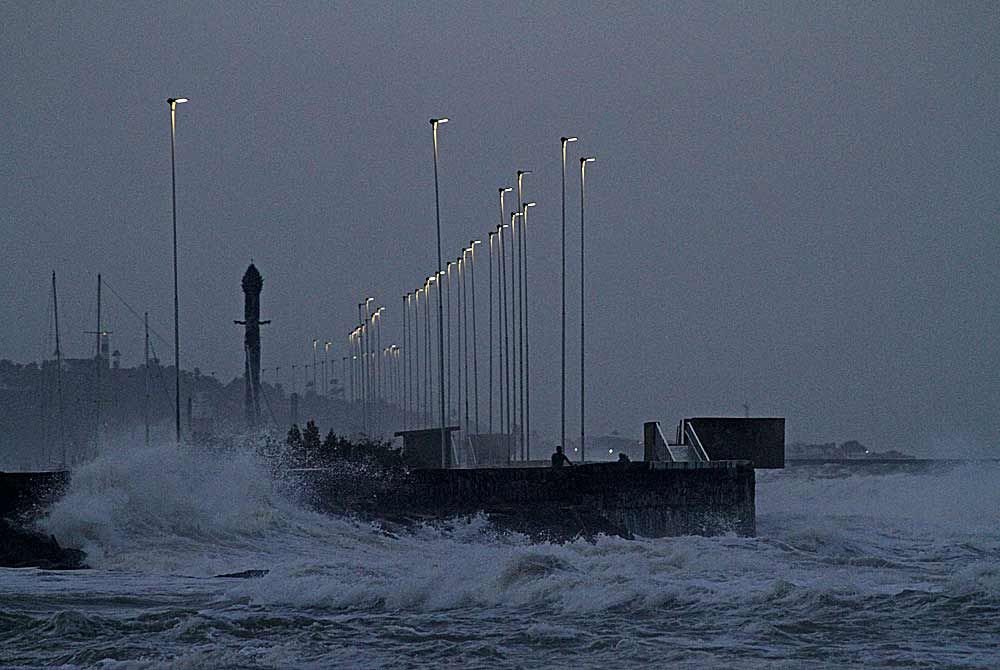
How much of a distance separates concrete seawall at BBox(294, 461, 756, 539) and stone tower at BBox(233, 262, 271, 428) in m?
36.3

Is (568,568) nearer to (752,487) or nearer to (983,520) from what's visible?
(752,487)

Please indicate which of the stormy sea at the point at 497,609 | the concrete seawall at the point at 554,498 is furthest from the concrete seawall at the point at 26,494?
the concrete seawall at the point at 554,498

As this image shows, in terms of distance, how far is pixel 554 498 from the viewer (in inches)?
1551

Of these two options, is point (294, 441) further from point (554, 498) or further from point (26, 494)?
point (26, 494)

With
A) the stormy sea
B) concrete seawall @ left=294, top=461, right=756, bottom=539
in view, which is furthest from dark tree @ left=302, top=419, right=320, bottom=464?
the stormy sea

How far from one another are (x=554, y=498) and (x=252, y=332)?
38.7 m

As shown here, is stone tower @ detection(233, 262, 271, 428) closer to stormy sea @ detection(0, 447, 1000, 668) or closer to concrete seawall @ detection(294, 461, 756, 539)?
concrete seawall @ detection(294, 461, 756, 539)

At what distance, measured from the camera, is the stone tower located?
75.7 m

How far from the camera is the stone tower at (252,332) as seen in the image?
7569cm

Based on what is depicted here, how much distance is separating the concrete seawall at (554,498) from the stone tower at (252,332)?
119ft

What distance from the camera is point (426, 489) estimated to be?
3903 centimetres

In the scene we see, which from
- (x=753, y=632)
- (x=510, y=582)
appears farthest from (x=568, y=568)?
(x=753, y=632)

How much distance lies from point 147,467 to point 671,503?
12.8 meters

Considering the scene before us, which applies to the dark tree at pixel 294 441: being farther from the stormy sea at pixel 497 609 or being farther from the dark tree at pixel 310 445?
the stormy sea at pixel 497 609
